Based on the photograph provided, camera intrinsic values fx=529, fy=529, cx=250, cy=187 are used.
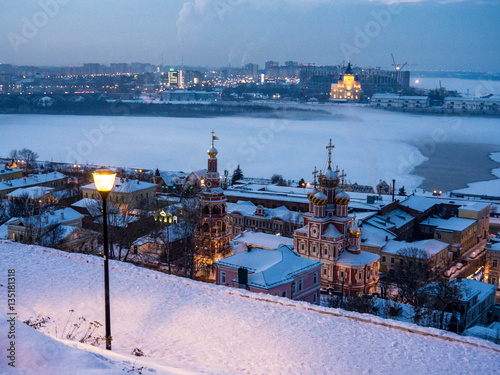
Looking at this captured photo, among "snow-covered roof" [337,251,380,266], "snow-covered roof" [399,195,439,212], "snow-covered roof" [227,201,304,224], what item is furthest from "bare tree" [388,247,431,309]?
"snow-covered roof" [399,195,439,212]

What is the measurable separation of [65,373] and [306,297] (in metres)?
8.18

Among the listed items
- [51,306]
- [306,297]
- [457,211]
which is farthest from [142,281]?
[457,211]

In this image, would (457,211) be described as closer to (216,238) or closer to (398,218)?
(398,218)

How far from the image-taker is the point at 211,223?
13852mm

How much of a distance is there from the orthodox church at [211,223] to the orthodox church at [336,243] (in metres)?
2.26

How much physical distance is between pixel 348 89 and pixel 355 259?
8565 cm

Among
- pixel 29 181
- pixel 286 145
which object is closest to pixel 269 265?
pixel 29 181

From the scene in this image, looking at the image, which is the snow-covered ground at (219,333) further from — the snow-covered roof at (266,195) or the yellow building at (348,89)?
the yellow building at (348,89)

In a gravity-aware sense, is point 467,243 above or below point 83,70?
below

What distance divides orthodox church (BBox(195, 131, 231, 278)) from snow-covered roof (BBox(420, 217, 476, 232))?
9.04m

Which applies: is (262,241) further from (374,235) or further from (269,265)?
(269,265)

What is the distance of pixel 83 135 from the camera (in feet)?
164

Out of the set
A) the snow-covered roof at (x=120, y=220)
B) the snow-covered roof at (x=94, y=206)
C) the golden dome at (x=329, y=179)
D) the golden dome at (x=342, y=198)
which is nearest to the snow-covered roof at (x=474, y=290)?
the golden dome at (x=342, y=198)

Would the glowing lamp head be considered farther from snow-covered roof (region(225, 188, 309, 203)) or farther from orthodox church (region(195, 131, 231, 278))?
Result: snow-covered roof (region(225, 188, 309, 203))
